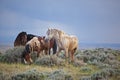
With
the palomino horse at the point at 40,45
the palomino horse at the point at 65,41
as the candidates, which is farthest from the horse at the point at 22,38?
the palomino horse at the point at 65,41

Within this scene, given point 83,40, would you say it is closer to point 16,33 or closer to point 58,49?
point 58,49

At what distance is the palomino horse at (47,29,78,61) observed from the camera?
5129mm

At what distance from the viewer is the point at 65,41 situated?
5270 millimetres

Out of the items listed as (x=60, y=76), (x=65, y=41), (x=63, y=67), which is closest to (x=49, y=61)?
(x=63, y=67)

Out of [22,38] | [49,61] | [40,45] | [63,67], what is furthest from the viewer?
[22,38]

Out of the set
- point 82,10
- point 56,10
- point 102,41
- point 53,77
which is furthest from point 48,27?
point 53,77

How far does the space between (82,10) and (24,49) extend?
130 centimetres

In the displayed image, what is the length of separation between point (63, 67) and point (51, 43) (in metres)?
0.69

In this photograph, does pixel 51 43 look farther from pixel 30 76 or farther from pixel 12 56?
pixel 30 76

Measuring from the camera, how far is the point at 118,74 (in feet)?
13.7

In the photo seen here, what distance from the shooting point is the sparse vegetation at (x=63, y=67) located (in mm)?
3893

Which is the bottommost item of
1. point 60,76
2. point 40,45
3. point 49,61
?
point 60,76

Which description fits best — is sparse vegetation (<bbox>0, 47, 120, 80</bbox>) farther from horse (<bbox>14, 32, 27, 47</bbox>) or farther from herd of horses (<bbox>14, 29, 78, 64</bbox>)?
horse (<bbox>14, 32, 27, 47</bbox>)

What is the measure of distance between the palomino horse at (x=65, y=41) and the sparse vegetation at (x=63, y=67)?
221mm
